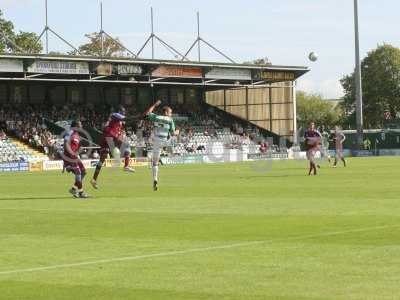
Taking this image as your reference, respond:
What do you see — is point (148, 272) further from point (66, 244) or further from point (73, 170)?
point (73, 170)

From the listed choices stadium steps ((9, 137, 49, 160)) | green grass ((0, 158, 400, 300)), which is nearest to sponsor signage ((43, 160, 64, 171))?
stadium steps ((9, 137, 49, 160))

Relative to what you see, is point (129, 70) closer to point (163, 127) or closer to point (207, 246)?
point (163, 127)

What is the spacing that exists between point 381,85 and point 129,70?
218 feet

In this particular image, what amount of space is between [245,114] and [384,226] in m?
68.9

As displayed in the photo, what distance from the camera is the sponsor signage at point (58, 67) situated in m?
61.9

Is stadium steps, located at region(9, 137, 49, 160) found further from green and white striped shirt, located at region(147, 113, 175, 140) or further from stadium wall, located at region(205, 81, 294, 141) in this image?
green and white striped shirt, located at region(147, 113, 175, 140)

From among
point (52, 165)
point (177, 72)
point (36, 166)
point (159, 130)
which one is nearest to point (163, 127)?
point (159, 130)

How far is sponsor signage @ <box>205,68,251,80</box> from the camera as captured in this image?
72875 millimetres

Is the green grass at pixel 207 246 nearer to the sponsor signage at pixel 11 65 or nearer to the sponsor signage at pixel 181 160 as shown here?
the sponsor signage at pixel 11 65

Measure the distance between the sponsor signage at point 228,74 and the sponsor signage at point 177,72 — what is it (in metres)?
0.96

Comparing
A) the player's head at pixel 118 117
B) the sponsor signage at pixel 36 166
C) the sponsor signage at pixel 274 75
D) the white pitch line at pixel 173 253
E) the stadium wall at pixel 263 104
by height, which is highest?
the sponsor signage at pixel 274 75

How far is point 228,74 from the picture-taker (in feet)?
243

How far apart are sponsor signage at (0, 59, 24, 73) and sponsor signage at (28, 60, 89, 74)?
29.8 inches

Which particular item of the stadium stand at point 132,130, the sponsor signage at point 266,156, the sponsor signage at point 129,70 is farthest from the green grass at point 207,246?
the sponsor signage at point 266,156
